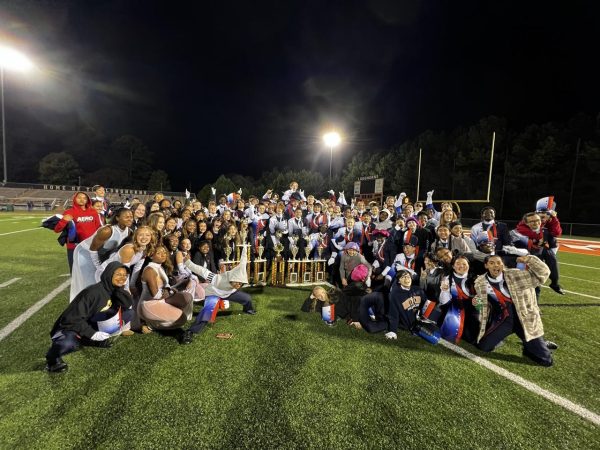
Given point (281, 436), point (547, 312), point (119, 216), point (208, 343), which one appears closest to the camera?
point (281, 436)

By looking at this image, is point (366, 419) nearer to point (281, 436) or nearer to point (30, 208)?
point (281, 436)

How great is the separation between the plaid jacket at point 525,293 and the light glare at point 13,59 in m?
45.1

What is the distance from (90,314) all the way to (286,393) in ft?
8.36

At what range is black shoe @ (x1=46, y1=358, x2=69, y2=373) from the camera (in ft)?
9.88

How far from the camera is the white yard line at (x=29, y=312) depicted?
3.91 metres

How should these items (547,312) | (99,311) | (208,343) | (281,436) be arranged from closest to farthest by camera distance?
(281,436) → (99,311) → (208,343) → (547,312)

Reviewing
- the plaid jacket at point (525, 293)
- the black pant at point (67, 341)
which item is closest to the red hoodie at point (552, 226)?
the plaid jacket at point (525, 293)

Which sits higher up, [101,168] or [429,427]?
[101,168]

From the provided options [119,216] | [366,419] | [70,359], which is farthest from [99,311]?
[366,419]

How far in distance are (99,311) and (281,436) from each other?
2.73 meters

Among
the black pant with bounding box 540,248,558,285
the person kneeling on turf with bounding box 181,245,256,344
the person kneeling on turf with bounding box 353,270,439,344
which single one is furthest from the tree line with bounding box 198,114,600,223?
the person kneeling on turf with bounding box 181,245,256,344

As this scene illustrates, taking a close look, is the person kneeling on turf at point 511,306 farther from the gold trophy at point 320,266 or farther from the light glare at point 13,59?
the light glare at point 13,59

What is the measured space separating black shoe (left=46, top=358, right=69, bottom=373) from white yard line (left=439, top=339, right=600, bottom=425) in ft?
15.5

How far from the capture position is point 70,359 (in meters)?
3.28
